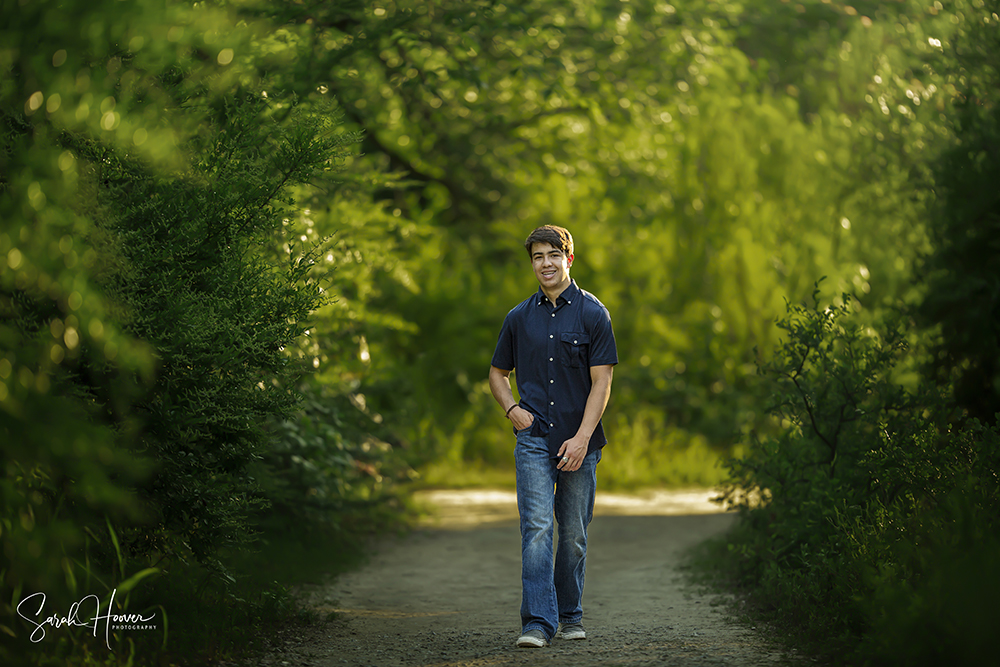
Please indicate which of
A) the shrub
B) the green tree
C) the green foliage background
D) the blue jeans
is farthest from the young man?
the green tree

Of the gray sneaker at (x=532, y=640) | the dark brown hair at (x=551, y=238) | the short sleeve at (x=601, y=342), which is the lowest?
the gray sneaker at (x=532, y=640)

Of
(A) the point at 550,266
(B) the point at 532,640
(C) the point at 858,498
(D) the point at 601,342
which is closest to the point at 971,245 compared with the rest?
(C) the point at 858,498

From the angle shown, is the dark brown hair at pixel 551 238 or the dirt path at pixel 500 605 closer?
the dirt path at pixel 500 605

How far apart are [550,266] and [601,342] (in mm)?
497

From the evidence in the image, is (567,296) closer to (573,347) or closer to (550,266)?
(550,266)

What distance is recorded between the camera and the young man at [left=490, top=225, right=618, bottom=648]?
5238 mm

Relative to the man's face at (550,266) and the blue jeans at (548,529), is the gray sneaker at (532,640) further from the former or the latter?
the man's face at (550,266)

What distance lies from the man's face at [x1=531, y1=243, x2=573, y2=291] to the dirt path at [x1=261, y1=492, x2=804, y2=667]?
1882 millimetres

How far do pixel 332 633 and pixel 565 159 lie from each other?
1031 cm

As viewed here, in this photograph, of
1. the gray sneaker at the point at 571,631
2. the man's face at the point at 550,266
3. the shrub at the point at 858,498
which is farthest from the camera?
the man's face at the point at 550,266

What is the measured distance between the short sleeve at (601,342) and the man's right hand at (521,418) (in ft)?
1.42

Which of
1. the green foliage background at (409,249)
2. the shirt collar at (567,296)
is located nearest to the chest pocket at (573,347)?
the shirt collar at (567,296)

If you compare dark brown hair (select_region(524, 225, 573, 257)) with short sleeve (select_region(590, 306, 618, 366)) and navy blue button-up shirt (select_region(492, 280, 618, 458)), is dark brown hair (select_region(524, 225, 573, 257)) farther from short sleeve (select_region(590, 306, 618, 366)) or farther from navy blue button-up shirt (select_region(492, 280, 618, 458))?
short sleeve (select_region(590, 306, 618, 366))

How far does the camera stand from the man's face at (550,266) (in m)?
5.53
